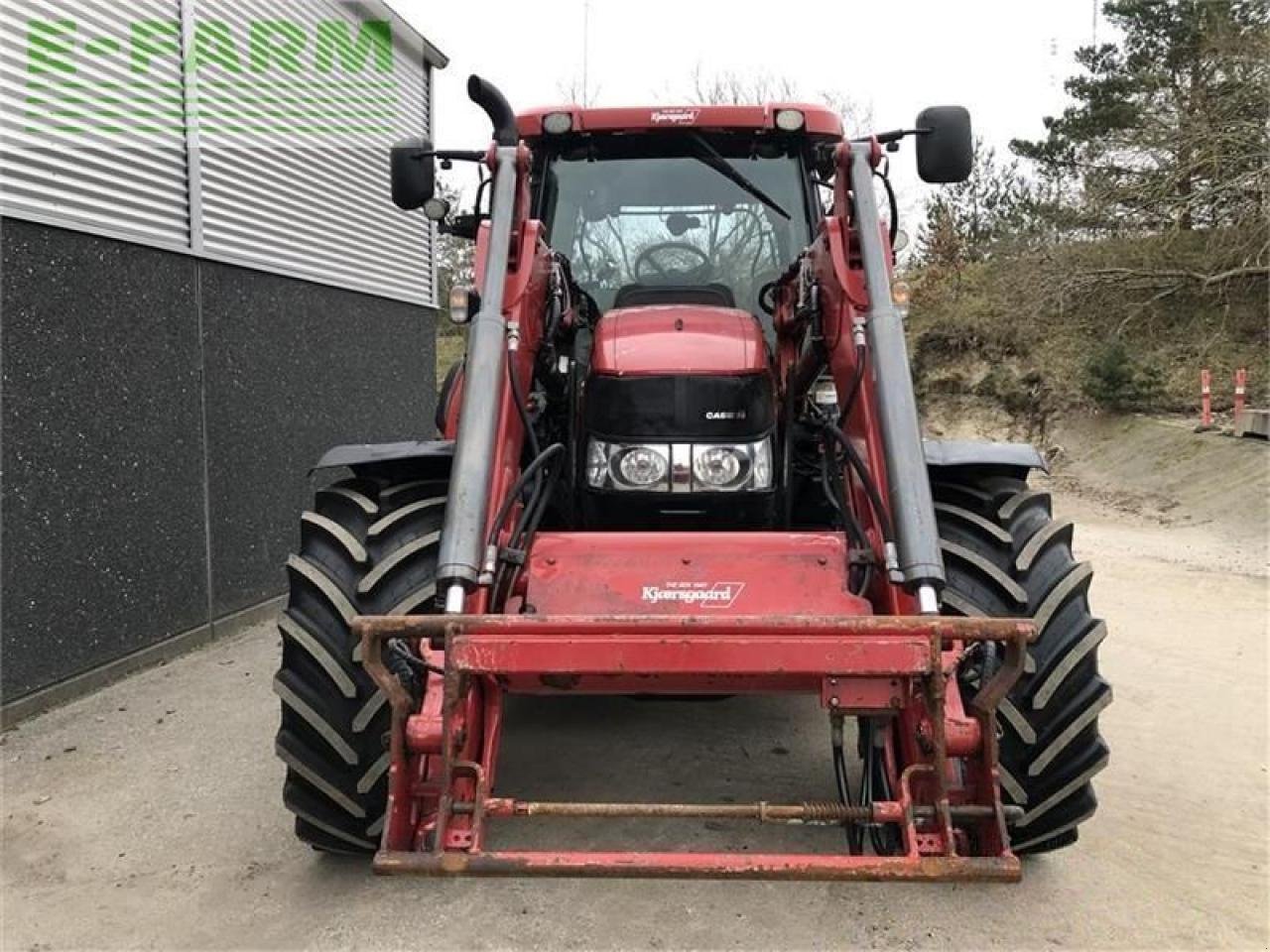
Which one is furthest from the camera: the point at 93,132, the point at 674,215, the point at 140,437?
the point at 140,437

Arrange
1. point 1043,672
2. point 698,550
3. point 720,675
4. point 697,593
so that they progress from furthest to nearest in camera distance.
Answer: point 698,550 → point 697,593 → point 1043,672 → point 720,675

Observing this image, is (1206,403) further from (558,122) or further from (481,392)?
(481,392)

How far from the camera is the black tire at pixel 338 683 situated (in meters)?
2.67

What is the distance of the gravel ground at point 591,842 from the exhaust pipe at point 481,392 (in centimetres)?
100

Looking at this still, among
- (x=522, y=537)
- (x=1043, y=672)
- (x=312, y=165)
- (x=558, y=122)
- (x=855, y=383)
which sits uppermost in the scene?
(x=312, y=165)

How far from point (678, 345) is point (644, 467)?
43cm

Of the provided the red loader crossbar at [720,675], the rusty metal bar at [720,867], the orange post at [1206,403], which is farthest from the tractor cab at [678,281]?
the orange post at [1206,403]

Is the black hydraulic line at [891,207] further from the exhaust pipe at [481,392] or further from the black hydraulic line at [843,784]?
the black hydraulic line at [843,784]

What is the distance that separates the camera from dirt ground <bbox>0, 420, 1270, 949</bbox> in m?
2.62

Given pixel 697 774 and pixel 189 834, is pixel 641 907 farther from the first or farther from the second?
pixel 189 834

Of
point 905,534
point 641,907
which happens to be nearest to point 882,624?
point 905,534

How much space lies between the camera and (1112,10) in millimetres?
19688

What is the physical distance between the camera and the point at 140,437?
16.3 feet

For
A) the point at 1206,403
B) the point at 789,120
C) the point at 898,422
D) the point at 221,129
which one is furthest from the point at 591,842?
the point at 1206,403
